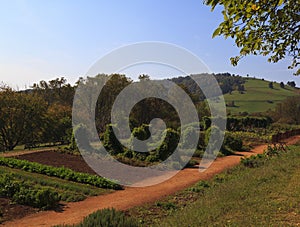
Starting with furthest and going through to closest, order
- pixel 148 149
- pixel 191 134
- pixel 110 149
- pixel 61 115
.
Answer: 1. pixel 61 115
2. pixel 191 134
3. pixel 110 149
4. pixel 148 149

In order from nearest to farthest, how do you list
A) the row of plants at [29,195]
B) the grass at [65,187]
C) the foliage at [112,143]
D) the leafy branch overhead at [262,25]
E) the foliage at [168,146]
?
the leafy branch overhead at [262,25] < the row of plants at [29,195] < the grass at [65,187] < the foliage at [168,146] < the foliage at [112,143]

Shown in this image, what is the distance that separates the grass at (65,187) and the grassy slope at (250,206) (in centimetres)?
410

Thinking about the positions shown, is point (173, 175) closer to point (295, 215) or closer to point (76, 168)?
point (76, 168)

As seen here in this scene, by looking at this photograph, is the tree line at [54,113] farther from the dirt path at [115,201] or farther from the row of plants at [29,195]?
the row of plants at [29,195]

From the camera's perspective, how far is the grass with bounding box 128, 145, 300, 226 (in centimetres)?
652

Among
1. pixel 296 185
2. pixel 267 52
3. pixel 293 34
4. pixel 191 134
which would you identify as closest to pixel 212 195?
pixel 296 185

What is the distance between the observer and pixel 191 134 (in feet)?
72.4

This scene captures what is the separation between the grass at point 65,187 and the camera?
10.4 m

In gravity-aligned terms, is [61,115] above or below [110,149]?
above

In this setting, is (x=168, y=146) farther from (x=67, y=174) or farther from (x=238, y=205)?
(x=238, y=205)

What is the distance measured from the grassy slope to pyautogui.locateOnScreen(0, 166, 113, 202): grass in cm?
410

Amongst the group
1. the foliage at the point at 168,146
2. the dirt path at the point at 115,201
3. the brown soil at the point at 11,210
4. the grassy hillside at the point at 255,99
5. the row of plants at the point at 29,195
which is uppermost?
the grassy hillside at the point at 255,99

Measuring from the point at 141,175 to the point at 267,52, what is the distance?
30.6ft

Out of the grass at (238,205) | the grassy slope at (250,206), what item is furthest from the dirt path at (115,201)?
the grassy slope at (250,206)
